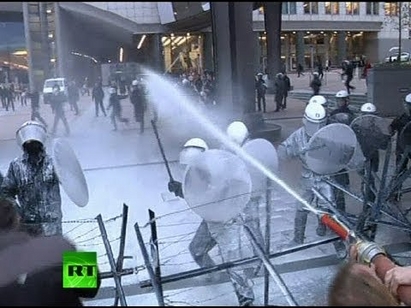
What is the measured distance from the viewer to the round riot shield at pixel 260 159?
3494 mm

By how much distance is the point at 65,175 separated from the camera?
3365 mm

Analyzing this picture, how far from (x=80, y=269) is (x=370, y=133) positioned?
464cm

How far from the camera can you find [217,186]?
264cm

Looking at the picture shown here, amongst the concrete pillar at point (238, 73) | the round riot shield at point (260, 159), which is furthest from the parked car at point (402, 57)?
the round riot shield at point (260, 159)

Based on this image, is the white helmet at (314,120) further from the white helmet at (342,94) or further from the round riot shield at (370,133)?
the white helmet at (342,94)

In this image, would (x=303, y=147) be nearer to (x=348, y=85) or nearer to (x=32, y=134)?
(x=32, y=134)

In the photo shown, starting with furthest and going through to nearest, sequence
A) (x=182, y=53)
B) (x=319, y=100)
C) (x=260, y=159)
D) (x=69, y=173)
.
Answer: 1. (x=319, y=100)
2. (x=182, y=53)
3. (x=260, y=159)
4. (x=69, y=173)

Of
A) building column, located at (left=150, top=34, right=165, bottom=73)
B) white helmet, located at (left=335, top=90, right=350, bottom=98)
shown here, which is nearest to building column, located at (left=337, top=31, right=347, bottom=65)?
Answer: building column, located at (left=150, top=34, right=165, bottom=73)

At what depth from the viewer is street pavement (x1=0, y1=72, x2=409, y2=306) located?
273 cm

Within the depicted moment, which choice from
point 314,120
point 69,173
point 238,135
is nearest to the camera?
point 69,173

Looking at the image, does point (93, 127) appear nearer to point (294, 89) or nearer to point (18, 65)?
point (294, 89)

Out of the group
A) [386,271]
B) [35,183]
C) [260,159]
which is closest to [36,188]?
[35,183]

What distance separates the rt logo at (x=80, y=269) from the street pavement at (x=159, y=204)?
19 cm

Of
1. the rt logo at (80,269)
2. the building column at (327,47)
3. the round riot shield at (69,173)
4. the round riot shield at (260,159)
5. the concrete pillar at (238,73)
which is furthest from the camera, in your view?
the concrete pillar at (238,73)
